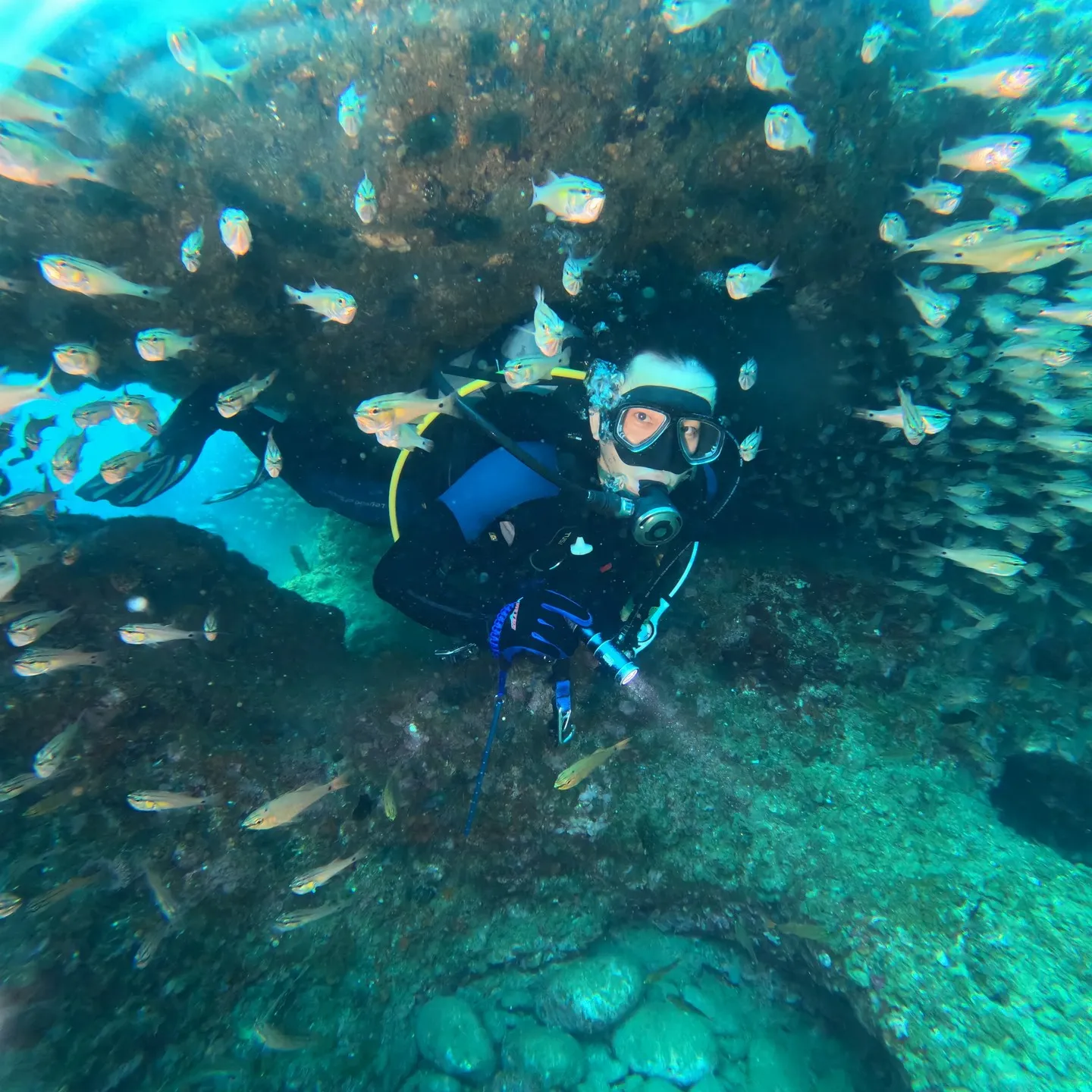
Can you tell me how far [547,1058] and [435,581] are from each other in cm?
398

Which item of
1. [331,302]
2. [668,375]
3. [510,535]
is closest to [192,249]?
[331,302]

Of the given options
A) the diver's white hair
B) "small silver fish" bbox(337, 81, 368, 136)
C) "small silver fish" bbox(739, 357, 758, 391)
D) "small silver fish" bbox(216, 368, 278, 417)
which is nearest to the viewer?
"small silver fish" bbox(337, 81, 368, 136)

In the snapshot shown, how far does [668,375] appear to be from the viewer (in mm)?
4094

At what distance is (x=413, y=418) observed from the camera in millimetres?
3984

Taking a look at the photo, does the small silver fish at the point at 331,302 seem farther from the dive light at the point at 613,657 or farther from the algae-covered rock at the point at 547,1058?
the algae-covered rock at the point at 547,1058

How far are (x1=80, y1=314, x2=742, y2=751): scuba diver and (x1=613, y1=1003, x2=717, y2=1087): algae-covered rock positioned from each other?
256 cm

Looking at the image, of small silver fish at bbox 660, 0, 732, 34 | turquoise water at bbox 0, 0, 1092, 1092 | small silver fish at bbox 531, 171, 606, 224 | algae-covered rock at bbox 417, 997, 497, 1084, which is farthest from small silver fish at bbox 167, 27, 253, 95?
algae-covered rock at bbox 417, 997, 497, 1084

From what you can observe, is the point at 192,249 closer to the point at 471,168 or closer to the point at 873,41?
the point at 471,168

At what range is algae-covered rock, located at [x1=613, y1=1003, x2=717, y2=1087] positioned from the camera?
4.45m

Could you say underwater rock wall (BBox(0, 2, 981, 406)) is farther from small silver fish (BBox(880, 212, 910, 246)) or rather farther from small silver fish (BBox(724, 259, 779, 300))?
small silver fish (BBox(724, 259, 779, 300))

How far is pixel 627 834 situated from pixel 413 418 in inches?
156

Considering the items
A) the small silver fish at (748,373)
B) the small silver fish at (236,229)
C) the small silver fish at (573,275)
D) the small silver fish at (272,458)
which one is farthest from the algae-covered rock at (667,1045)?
the small silver fish at (236,229)

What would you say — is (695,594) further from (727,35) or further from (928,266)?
(727,35)

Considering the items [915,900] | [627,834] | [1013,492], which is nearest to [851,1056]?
[915,900]
